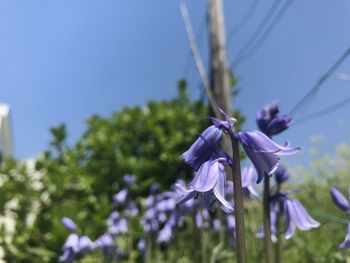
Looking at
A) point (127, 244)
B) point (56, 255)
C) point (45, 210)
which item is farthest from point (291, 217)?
point (45, 210)

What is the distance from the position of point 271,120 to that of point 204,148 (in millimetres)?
448

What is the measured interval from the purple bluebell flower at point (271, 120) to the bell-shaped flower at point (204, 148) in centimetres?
41

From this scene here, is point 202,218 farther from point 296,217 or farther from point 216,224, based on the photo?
point 296,217

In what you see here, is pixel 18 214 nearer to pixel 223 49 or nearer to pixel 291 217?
pixel 223 49

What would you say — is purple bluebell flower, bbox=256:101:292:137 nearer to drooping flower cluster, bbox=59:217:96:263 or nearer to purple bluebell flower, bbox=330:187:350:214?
purple bluebell flower, bbox=330:187:350:214

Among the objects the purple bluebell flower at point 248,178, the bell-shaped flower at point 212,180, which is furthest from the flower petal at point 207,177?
the purple bluebell flower at point 248,178

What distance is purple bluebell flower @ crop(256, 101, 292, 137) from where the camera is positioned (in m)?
1.71

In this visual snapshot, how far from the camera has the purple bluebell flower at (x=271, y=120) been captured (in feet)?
5.62

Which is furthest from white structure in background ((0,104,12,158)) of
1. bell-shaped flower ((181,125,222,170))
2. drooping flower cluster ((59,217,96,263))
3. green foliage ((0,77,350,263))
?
bell-shaped flower ((181,125,222,170))

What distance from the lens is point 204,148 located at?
136 cm

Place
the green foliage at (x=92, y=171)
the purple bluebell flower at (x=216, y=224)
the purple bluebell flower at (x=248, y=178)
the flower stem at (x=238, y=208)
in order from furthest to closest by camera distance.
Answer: the green foliage at (x=92, y=171)
the purple bluebell flower at (x=216, y=224)
the purple bluebell flower at (x=248, y=178)
the flower stem at (x=238, y=208)

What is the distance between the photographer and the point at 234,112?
605cm

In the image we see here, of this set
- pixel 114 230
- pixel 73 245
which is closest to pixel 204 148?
pixel 73 245

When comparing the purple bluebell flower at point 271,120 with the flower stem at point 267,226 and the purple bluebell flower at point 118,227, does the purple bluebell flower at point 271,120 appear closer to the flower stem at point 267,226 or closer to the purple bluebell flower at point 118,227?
the flower stem at point 267,226
